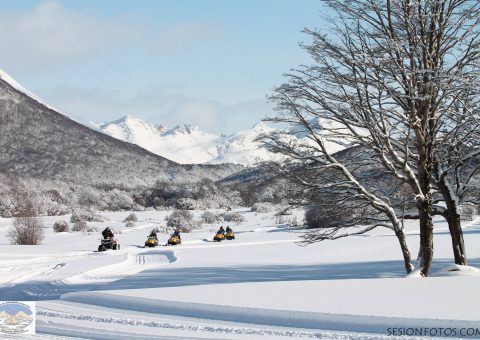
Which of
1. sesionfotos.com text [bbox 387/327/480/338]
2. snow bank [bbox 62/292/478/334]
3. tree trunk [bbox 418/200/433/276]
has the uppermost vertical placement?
tree trunk [bbox 418/200/433/276]

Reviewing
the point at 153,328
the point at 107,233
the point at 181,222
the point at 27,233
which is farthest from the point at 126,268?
the point at 181,222

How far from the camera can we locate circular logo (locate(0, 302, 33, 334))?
884cm

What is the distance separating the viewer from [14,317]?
9.63 meters

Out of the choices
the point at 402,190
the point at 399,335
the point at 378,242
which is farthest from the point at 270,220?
the point at 399,335

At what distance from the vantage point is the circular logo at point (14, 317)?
29.0 feet

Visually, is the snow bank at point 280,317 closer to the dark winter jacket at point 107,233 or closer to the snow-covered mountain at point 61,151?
the dark winter jacket at point 107,233

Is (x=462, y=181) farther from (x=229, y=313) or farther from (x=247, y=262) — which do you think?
(x=247, y=262)

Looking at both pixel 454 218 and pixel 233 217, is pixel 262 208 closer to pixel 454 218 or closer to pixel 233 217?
pixel 233 217

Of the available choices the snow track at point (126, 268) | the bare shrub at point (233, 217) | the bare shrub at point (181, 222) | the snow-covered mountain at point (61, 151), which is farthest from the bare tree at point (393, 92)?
the snow-covered mountain at point (61, 151)

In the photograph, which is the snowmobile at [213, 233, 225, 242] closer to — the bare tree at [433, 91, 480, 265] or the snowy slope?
the bare tree at [433, 91, 480, 265]

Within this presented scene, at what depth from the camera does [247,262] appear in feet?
71.0

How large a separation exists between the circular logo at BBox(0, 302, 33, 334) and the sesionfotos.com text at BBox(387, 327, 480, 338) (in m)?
4.98

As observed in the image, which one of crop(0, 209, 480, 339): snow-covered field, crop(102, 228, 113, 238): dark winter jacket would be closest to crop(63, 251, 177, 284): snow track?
crop(0, 209, 480, 339): snow-covered field

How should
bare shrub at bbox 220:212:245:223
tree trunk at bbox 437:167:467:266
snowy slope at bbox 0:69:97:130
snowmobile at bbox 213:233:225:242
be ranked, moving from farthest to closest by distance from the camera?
snowy slope at bbox 0:69:97:130, bare shrub at bbox 220:212:245:223, snowmobile at bbox 213:233:225:242, tree trunk at bbox 437:167:467:266
